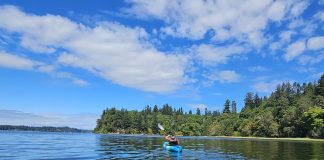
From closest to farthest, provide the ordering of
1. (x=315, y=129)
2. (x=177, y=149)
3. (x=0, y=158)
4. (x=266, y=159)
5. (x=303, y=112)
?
1. (x=0, y=158)
2. (x=266, y=159)
3. (x=177, y=149)
4. (x=315, y=129)
5. (x=303, y=112)

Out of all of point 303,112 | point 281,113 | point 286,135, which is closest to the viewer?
point 303,112

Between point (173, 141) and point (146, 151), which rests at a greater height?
point (173, 141)

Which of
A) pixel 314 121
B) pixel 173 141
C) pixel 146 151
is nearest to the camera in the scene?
pixel 146 151

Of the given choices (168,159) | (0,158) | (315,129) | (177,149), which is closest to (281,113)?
(315,129)

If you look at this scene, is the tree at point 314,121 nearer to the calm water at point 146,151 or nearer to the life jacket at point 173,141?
the calm water at point 146,151

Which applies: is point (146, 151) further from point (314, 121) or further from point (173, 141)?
point (314, 121)

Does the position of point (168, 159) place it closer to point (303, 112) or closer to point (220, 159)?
point (220, 159)

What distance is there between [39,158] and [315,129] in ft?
421

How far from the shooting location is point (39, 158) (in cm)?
4750

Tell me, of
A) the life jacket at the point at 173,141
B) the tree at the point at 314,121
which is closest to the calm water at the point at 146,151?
the life jacket at the point at 173,141

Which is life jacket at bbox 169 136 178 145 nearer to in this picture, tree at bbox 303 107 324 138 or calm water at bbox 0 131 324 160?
calm water at bbox 0 131 324 160

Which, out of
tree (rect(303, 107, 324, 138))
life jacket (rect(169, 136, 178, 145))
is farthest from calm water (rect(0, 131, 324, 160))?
tree (rect(303, 107, 324, 138))

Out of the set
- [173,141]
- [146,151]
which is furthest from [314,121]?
[146,151]

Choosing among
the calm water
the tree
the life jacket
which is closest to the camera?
the calm water
